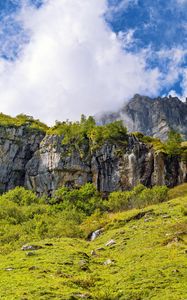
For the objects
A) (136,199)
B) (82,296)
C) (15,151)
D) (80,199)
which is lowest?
(82,296)

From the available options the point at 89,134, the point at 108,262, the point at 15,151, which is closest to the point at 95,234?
the point at 108,262

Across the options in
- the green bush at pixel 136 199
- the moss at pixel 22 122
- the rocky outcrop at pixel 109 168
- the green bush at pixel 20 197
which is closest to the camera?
the green bush at pixel 136 199

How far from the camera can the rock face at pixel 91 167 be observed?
127500mm

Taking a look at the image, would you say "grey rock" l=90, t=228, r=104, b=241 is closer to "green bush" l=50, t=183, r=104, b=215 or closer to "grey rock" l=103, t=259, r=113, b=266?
"grey rock" l=103, t=259, r=113, b=266

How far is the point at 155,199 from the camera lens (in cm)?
10169

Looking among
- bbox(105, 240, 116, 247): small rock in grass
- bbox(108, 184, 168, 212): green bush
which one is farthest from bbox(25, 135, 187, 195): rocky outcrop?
bbox(105, 240, 116, 247): small rock in grass

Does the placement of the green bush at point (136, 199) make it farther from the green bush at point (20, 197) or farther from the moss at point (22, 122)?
the moss at point (22, 122)

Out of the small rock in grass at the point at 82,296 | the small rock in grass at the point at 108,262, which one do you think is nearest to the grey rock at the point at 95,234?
the small rock in grass at the point at 108,262

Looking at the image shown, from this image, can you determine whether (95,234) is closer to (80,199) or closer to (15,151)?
(80,199)

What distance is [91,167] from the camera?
130625 millimetres

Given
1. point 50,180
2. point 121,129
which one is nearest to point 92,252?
point 50,180

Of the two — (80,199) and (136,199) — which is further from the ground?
(80,199)

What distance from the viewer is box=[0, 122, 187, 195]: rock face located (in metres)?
128

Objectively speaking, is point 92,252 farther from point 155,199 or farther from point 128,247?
point 155,199
